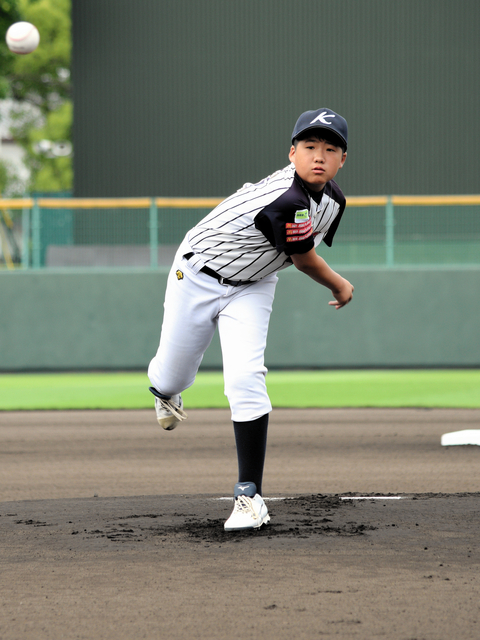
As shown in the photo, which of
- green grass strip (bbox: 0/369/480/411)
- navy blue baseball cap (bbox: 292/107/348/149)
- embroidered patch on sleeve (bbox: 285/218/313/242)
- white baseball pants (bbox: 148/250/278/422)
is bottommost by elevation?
green grass strip (bbox: 0/369/480/411)

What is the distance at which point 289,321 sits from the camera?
15203 millimetres

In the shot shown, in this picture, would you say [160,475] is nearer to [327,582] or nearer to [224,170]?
[327,582]

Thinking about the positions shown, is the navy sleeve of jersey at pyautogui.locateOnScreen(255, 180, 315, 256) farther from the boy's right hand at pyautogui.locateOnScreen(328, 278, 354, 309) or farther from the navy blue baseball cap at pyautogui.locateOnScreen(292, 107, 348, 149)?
the boy's right hand at pyautogui.locateOnScreen(328, 278, 354, 309)

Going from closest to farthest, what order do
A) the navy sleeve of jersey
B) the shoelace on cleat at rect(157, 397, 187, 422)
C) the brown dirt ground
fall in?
the brown dirt ground, the navy sleeve of jersey, the shoelace on cleat at rect(157, 397, 187, 422)

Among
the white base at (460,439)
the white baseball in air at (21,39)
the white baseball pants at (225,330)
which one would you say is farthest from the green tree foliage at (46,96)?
the white baseball pants at (225,330)

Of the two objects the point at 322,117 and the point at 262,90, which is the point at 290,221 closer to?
the point at 322,117

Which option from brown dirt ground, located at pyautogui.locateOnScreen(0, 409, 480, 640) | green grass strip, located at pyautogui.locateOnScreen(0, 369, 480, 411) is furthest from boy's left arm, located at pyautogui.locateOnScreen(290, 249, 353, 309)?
green grass strip, located at pyautogui.locateOnScreen(0, 369, 480, 411)

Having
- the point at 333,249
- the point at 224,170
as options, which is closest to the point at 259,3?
the point at 224,170

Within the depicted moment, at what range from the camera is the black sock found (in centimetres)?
448

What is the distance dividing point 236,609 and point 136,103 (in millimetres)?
17775

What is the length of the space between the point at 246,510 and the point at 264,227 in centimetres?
133

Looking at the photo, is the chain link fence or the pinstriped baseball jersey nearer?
the pinstriped baseball jersey

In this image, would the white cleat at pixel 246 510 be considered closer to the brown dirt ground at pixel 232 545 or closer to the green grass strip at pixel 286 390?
the brown dirt ground at pixel 232 545

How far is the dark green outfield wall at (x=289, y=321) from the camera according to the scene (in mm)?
15156
